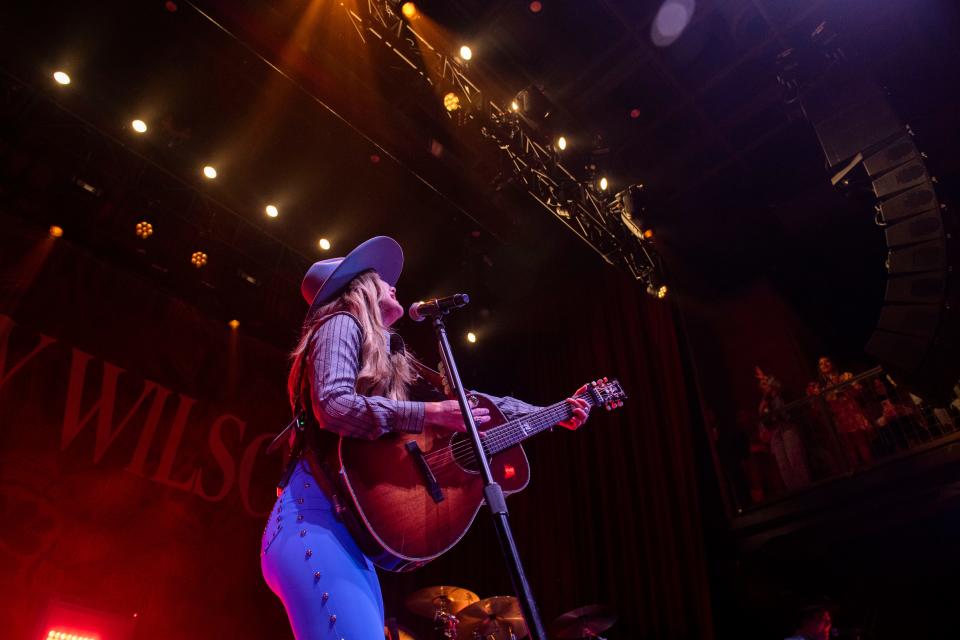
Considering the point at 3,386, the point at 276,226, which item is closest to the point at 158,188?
A: the point at 276,226

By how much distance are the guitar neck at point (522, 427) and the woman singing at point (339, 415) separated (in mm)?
82

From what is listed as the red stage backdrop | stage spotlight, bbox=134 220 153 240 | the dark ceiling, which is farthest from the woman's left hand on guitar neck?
stage spotlight, bbox=134 220 153 240

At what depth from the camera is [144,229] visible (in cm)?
661

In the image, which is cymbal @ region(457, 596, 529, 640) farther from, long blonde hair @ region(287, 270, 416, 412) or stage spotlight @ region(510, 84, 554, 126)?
stage spotlight @ region(510, 84, 554, 126)

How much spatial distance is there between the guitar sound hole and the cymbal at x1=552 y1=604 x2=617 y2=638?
3.95 meters

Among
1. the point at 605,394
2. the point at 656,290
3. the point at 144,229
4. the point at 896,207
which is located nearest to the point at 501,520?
the point at 605,394

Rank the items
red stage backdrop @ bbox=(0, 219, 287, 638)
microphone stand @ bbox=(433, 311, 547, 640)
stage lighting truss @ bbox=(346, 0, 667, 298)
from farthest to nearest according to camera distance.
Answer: stage lighting truss @ bbox=(346, 0, 667, 298), red stage backdrop @ bbox=(0, 219, 287, 638), microphone stand @ bbox=(433, 311, 547, 640)

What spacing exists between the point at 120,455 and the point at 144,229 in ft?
7.91

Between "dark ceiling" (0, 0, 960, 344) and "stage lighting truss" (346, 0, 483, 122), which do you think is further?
"dark ceiling" (0, 0, 960, 344)

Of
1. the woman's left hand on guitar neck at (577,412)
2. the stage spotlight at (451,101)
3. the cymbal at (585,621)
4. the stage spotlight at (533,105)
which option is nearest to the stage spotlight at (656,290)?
the stage spotlight at (533,105)

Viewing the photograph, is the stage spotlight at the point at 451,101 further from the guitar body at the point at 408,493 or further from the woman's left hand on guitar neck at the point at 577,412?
the guitar body at the point at 408,493

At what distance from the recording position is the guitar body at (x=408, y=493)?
65.7 inches

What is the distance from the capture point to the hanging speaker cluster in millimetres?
5051

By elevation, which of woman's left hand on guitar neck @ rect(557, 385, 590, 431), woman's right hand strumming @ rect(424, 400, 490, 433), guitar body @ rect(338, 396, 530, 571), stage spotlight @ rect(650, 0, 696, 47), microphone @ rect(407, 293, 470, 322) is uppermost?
stage spotlight @ rect(650, 0, 696, 47)
